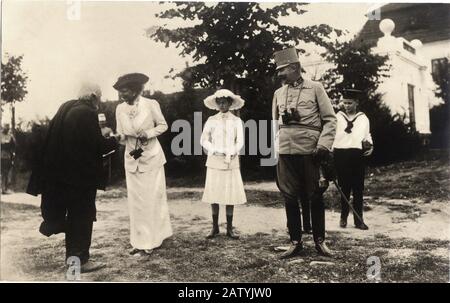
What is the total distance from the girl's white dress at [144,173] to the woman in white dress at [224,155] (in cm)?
48

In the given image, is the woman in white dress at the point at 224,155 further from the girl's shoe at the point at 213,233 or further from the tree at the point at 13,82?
the tree at the point at 13,82

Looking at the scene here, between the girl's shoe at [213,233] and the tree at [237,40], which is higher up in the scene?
the tree at [237,40]

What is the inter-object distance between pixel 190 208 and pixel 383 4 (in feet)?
Result: 8.83

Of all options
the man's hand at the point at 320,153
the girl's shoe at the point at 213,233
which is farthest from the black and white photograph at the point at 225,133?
the man's hand at the point at 320,153

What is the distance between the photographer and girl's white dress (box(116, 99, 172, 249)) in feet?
11.9

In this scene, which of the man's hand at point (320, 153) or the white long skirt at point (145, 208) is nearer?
the man's hand at point (320, 153)

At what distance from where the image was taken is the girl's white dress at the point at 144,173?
3641mm

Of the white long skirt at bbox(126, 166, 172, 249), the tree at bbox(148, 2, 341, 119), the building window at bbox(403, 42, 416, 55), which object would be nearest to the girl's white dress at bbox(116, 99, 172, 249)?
the white long skirt at bbox(126, 166, 172, 249)

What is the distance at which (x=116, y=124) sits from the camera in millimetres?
3768

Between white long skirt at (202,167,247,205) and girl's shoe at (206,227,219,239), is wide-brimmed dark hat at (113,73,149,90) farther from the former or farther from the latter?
girl's shoe at (206,227,219,239)

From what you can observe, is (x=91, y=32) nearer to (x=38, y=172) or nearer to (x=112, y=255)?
(x=38, y=172)

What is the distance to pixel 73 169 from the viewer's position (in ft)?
11.2

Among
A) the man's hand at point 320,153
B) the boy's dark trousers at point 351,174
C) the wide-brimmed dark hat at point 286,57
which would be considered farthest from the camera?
the boy's dark trousers at point 351,174

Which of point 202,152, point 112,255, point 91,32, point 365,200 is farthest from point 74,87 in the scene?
point 365,200
